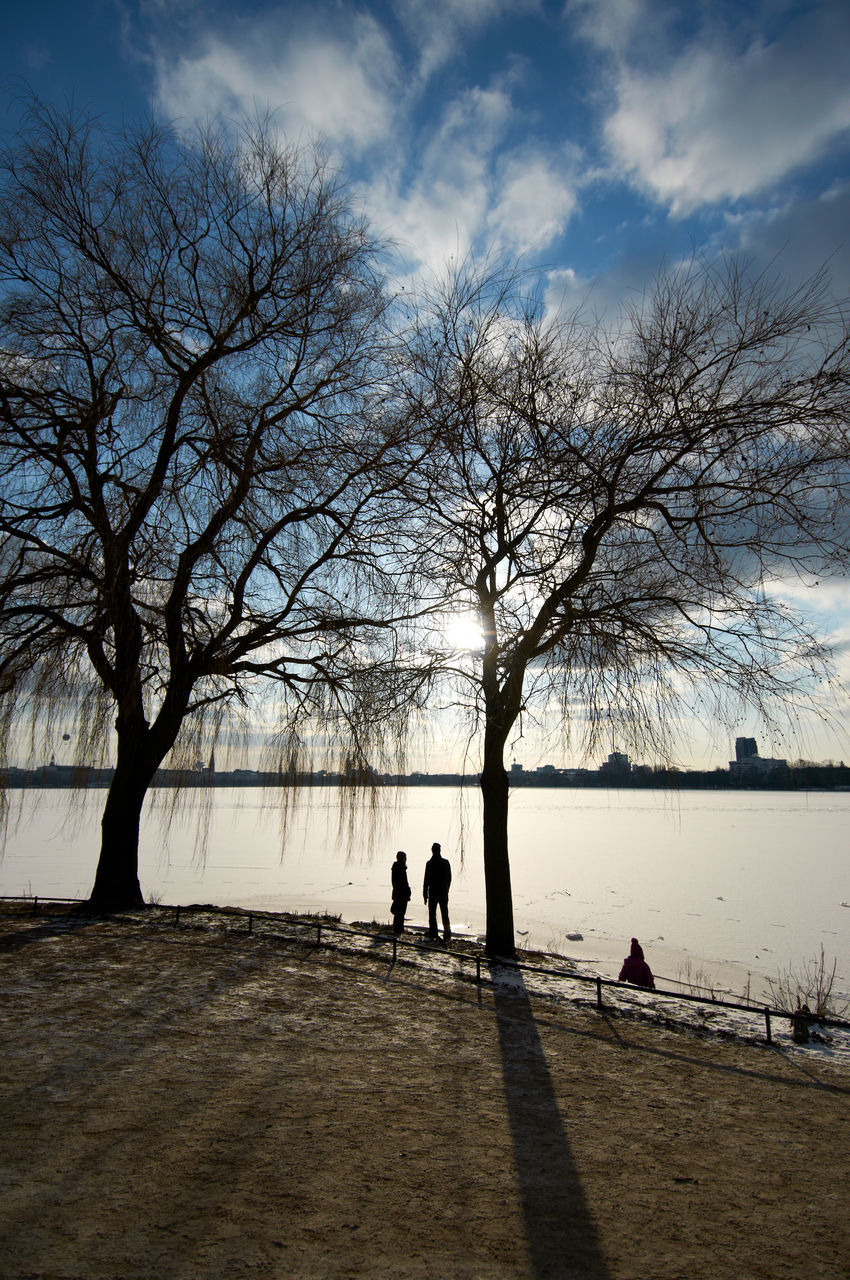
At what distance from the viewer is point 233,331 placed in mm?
7430

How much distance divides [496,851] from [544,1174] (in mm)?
4847

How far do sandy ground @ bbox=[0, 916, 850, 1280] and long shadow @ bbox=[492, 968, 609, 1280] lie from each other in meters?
0.01

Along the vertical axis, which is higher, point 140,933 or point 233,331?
point 233,331

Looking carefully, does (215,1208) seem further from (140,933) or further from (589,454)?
(589,454)

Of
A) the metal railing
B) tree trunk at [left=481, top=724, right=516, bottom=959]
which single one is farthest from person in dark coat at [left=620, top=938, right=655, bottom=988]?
tree trunk at [left=481, top=724, right=516, bottom=959]

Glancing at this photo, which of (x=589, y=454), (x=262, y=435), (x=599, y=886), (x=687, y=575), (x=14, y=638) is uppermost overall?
(x=262, y=435)

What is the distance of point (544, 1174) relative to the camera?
3301 millimetres

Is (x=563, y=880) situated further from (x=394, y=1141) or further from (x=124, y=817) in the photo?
(x=394, y=1141)

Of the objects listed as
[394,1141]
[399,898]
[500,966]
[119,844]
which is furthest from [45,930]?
[394,1141]

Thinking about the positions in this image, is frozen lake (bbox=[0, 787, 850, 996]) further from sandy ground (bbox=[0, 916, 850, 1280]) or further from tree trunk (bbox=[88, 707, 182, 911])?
sandy ground (bbox=[0, 916, 850, 1280])

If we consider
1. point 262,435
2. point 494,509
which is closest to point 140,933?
point 262,435

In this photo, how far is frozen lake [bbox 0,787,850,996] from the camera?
10.8 m

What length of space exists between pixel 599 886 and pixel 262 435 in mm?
16308

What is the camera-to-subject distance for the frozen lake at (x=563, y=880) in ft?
35.4
